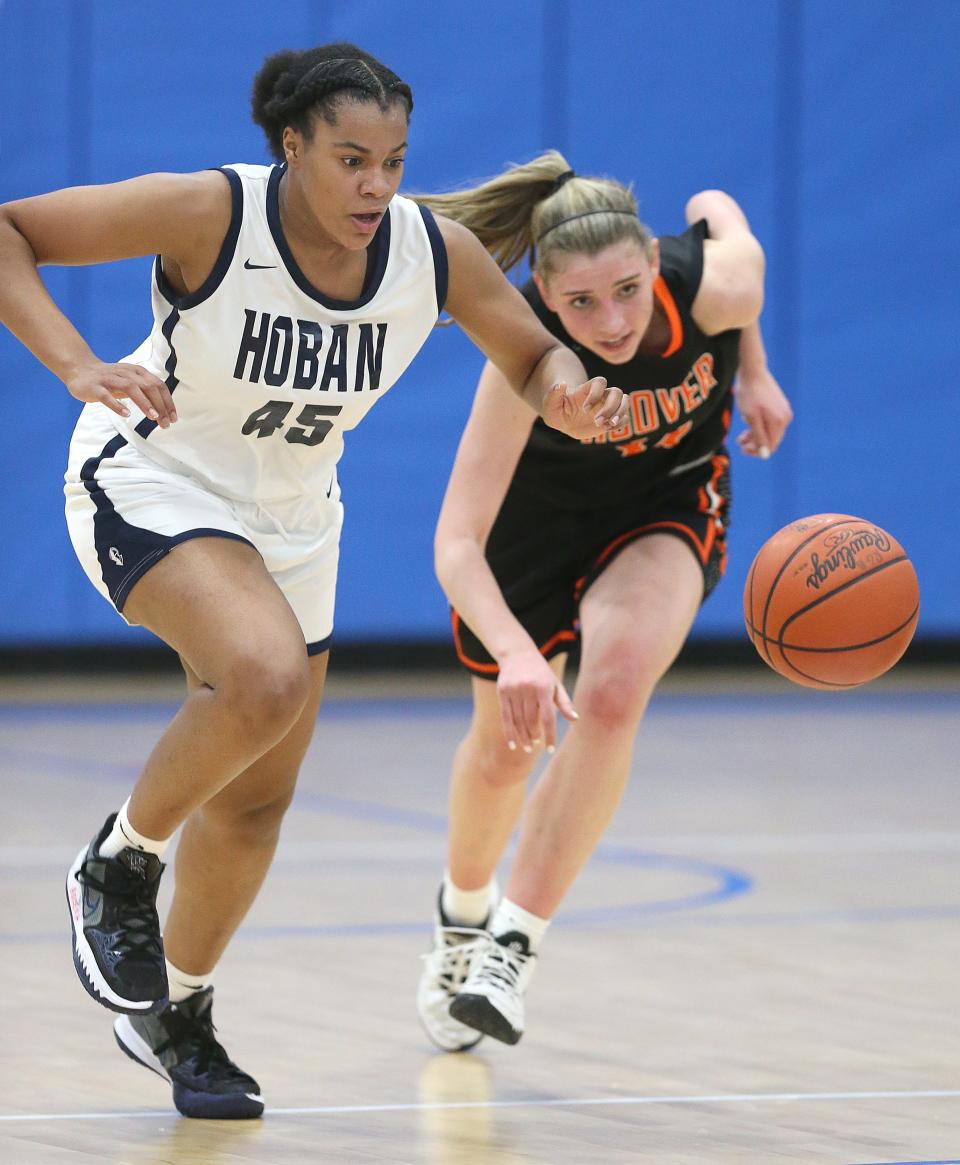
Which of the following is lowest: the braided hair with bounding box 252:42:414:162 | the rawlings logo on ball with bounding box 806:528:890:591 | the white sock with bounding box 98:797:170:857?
the white sock with bounding box 98:797:170:857

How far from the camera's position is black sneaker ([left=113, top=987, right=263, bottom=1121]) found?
3.37m

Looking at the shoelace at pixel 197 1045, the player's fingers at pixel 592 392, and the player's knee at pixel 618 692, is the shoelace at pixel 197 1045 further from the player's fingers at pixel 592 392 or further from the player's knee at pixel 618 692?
the player's fingers at pixel 592 392

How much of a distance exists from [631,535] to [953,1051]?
3.95ft

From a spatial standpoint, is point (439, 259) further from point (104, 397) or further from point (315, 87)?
point (104, 397)

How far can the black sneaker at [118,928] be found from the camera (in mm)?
3062

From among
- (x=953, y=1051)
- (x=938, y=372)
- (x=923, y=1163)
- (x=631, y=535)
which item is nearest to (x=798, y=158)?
(x=938, y=372)

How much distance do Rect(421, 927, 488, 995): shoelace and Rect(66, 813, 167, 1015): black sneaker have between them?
99 centimetres

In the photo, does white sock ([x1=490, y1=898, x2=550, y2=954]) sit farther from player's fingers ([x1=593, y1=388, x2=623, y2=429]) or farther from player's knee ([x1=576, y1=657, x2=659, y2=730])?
player's fingers ([x1=593, y1=388, x2=623, y2=429])

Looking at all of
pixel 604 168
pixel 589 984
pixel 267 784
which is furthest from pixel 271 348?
pixel 604 168

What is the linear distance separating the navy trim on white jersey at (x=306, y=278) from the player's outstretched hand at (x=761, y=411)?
1.26 m

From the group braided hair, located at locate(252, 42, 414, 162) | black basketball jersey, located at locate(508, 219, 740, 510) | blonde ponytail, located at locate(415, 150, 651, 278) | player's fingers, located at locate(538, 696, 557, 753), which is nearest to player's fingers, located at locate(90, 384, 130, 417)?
braided hair, located at locate(252, 42, 414, 162)

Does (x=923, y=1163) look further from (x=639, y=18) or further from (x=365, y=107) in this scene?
(x=639, y=18)

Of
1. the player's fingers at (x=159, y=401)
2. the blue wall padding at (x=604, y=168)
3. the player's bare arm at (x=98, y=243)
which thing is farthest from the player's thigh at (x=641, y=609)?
the blue wall padding at (x=604, y=168)

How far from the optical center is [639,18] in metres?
9.78
